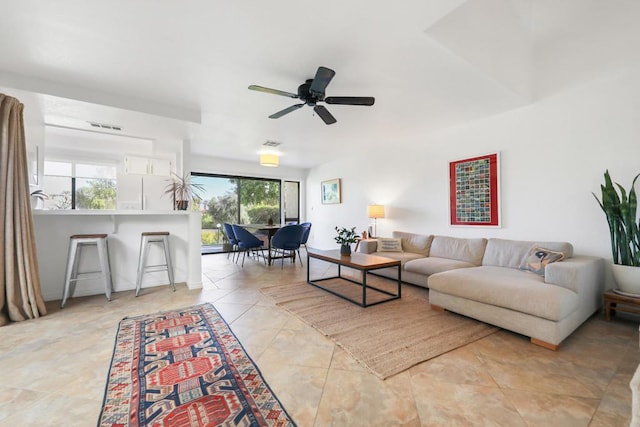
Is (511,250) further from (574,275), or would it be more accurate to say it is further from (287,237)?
(287,237)

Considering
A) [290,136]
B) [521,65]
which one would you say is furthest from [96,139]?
[521,65]

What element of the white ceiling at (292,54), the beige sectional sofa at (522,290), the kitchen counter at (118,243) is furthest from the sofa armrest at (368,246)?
the kitchen counter at (118,243)

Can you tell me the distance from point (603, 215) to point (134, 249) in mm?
5697

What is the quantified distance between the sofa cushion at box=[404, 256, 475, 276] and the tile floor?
1175 millimetres

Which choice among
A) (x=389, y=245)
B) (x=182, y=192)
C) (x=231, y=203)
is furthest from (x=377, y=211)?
(x=231, y=203)

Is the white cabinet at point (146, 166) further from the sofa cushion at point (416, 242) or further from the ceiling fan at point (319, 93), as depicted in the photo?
the sofa cushion at point (416, 242)

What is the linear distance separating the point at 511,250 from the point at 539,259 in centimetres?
47

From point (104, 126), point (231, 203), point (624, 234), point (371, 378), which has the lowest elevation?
point (371, 378)

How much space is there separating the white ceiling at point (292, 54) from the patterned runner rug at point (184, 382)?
7.96 feet

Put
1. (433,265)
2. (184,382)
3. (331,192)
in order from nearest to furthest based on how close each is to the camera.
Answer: (184,382)
(433,265)
(331,192)

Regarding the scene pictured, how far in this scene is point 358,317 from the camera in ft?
8.77

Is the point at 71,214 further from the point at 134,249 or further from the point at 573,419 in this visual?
the point at 573,419

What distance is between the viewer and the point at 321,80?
2.33 metres

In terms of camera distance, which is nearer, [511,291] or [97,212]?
[511,291]
